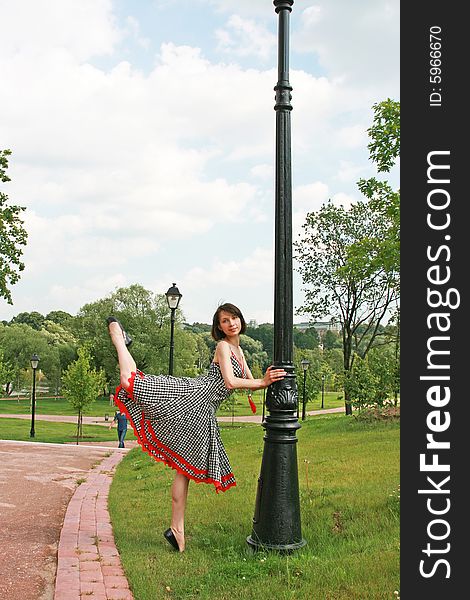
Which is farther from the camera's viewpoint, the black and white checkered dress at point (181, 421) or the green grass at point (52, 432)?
the green grass at point (52, 432)

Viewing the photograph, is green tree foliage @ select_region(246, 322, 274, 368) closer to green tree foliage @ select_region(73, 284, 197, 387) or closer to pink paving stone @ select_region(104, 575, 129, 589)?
green tree foliage @ select_region(73, 284, 197, 387)

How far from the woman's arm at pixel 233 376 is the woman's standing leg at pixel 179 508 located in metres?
0.89

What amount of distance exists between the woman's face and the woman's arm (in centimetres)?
9

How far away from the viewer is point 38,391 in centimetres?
7200

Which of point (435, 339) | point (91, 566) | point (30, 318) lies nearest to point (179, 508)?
point (91, 566)

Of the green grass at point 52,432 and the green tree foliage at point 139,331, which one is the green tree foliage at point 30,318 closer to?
the green tree foliage at point 139,331

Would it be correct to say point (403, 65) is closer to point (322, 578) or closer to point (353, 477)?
point (322, 578)

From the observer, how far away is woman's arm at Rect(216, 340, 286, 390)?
5438 millimetres

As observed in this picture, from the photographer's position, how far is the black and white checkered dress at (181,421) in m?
5.64

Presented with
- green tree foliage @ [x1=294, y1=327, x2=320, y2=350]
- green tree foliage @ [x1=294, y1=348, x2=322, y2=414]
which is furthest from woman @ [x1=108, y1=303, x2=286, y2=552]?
green tree foliage @ [x1=294, y1=327, x2=320, y2=350]

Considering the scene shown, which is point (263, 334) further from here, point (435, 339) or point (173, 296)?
point (435, 339)

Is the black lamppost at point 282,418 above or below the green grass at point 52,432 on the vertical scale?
above

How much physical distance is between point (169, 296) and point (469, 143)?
12.8m


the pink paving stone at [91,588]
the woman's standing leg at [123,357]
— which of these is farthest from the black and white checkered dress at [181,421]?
the pink paving stone at [91,588]
